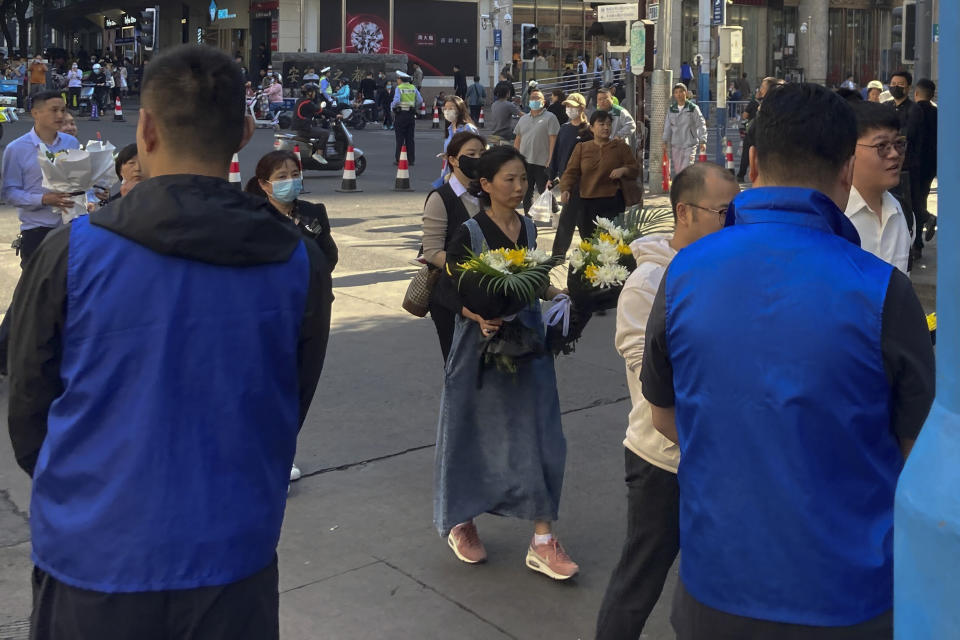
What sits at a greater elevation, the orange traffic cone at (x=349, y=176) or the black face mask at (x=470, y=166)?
the orange traffic cone at (x=349, y=176)

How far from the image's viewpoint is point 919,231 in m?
12.1

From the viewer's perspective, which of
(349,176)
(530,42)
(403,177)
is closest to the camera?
(349,176)

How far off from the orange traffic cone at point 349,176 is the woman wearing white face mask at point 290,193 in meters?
A: 12.9

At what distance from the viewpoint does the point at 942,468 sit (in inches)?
66.1

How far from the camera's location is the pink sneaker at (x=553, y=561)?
473 cm

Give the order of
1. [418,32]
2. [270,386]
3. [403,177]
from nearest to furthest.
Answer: [270,386] → [403,177] → [418,32]

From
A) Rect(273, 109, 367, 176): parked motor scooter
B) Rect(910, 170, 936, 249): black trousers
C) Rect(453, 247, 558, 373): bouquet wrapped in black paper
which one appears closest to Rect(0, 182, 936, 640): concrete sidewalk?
Rect(453, 247, 558, 373): bouquet wrapped in black paper

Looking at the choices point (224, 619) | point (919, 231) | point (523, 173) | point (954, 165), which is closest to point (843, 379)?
point (954, 165)

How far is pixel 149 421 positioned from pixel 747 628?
1.22 metres

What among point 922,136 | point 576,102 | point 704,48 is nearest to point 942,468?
point 922,136

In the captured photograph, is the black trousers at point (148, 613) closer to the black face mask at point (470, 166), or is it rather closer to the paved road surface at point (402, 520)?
the paved road surface at point (402, 520)

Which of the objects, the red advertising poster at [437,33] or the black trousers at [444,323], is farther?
the red advertising poster at [437,33]

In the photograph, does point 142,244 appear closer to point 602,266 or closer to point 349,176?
point 602,266

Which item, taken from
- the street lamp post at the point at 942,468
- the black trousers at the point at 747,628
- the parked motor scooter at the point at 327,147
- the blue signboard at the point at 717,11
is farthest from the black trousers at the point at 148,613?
the blue signboard at the point at 717,11
